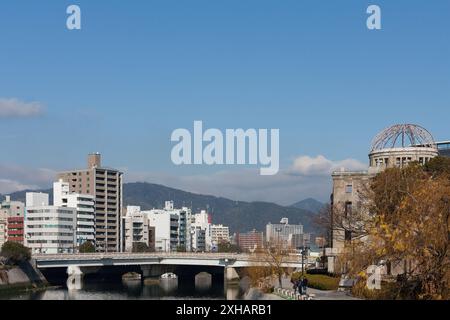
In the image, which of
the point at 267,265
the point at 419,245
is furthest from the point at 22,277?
the point at 419,245

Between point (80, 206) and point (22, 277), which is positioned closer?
point (22, 277)

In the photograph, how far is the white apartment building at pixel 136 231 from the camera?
173125 millimetres

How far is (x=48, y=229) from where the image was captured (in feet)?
469

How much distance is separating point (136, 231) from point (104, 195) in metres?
15.5

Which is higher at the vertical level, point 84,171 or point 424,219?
point 84,171

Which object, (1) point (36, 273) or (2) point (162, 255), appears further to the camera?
Result: (2) point (162, 255)

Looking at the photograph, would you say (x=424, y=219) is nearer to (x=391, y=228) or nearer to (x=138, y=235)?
(x=391, y=228)

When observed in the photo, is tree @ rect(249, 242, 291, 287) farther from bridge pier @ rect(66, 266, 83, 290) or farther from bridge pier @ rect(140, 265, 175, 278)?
bridge pier @ rect(140, 265, 175, 278)

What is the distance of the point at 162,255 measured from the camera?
110 metres

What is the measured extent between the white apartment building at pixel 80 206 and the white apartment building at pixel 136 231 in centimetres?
1602

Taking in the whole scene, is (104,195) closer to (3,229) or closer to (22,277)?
(3,229)

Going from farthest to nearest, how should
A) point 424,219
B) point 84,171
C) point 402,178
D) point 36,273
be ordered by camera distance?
point 84,171 → point 36,273 → point 402,178 → point 424,219
